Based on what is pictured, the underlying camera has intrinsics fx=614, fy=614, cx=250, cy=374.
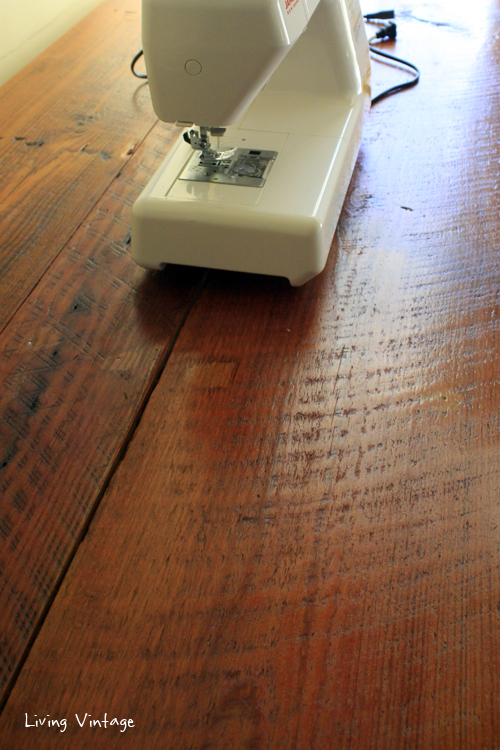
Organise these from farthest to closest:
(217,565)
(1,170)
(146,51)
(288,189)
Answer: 1. (1,170)
2. (288,189)
3. (146,51)
4. (217,565)

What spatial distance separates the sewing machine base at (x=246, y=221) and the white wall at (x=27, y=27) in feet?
3.08

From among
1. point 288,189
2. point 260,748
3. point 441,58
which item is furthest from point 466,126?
point 260,748

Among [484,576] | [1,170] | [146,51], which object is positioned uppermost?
[146,51]

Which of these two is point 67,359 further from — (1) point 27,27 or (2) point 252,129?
(1) point 27,27

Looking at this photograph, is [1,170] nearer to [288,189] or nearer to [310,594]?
[288,189]

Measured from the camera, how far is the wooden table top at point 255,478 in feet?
1.61

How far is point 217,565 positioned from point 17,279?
1.80 feet

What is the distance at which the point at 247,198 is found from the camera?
0.82m

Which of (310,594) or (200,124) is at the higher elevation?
(200,124)

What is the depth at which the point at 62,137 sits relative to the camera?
1179 millimetres

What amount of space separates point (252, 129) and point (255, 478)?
59 centimetres

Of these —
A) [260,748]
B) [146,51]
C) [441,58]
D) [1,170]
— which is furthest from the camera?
[441,58]

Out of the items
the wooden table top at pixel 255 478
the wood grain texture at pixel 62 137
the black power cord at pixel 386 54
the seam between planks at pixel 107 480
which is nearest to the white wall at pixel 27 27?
the wood grain texture at pixel 62 137

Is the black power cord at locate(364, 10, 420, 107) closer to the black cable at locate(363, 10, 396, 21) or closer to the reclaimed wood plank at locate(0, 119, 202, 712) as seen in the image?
the black cable at locate(363, 10, 396, 21)
